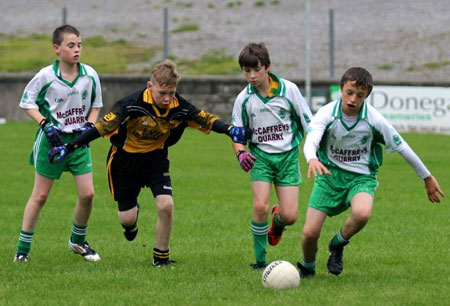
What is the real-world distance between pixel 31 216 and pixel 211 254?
5.60 ft

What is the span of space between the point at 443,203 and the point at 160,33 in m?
20.5

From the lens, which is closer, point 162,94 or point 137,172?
point 162,94

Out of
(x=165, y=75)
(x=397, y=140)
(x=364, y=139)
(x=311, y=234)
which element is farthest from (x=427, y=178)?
(x=165, y=75)

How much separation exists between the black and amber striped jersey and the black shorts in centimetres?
7

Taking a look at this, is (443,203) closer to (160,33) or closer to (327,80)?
(327,80)

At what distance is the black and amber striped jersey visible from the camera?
787 centimetres

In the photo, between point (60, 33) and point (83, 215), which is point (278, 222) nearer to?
point (83, 215)

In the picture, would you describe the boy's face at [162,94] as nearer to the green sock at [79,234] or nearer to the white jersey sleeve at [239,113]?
the white jersey sleeve at [239,113]

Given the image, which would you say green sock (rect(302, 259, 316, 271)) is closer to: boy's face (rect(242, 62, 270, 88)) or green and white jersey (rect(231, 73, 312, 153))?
green and white jersey (rect(231, 73, 312, 153))

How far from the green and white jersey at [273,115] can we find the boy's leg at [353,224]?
105 cm

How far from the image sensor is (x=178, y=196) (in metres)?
13.3

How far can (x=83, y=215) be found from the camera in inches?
336

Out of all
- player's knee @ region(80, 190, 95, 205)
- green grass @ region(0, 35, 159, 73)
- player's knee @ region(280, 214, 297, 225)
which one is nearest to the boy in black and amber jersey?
player's knee @ region(80, 190, 95, 205)

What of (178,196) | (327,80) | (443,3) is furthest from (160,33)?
(178,196)
